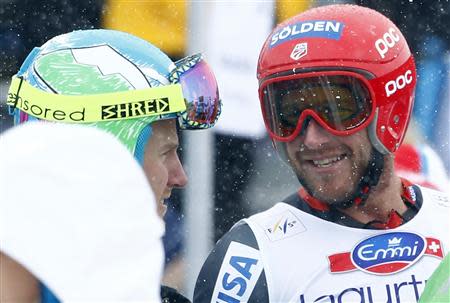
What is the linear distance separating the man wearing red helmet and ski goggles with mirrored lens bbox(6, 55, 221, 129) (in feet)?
1.26

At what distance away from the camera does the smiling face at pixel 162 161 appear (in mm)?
2602

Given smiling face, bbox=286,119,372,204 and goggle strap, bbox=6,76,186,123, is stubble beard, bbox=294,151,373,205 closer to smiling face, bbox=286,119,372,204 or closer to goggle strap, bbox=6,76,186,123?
smiling face, bbox=286,119,372,204

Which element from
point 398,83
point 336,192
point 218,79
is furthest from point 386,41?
point 218,79

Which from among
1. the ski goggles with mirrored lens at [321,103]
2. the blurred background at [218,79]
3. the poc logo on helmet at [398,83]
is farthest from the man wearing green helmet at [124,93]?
the blurred background at [218,79]

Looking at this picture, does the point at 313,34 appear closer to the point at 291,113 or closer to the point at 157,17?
the point at 291,113

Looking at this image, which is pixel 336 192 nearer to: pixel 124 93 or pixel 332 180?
pixel 332 180

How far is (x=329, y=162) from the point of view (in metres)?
3.07

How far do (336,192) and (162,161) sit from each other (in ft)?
2.21

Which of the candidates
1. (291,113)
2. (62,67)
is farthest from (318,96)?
(62,67)

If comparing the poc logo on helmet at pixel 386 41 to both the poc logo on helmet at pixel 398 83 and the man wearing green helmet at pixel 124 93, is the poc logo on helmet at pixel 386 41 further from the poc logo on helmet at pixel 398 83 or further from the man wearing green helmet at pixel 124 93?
the man wearing green helmet at pixel 124 93

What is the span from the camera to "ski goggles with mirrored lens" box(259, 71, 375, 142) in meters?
3.08

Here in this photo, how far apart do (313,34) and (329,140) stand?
348mm

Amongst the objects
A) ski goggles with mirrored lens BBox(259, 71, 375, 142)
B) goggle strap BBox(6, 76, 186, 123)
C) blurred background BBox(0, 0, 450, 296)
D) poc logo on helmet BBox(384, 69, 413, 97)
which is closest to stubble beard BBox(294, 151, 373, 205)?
ski goggles with mirrored lens BBox(259, 71, 375, 142)

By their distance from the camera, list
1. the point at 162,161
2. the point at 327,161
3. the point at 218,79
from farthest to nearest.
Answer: the point at 218,79 < the point at 327,161 < the point at 162,161
